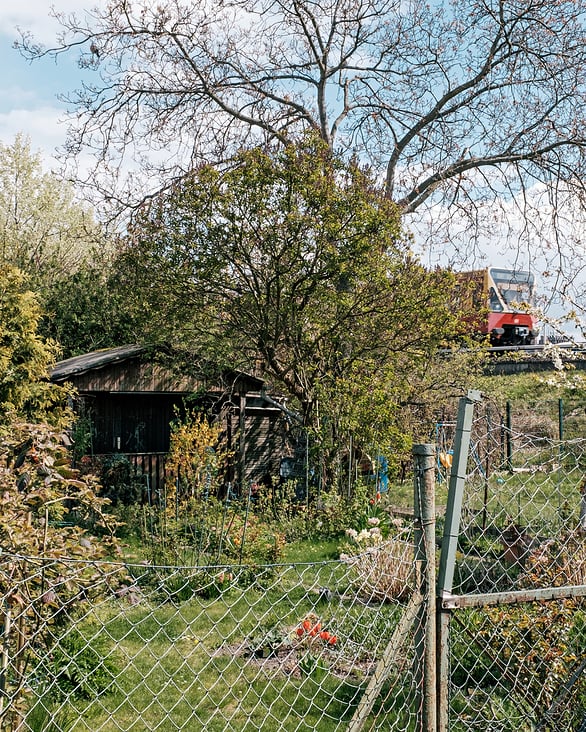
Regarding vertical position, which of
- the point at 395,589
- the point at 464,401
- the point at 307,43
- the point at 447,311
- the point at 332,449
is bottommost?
the point at 395,589

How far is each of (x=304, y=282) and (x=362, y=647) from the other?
294 inches

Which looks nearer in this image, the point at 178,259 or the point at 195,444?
the point at 195,444

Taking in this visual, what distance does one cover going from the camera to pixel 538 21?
43.0ft

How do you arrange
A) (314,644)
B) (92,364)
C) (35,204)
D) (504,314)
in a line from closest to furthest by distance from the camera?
1. (314,644)
2. (92,364)
3. (504,314)
4. (35,204)

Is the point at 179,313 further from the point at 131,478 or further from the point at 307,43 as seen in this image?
the point at 307,43

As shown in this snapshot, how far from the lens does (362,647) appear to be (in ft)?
14.2

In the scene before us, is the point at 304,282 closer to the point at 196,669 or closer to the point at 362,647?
the point at 196,669

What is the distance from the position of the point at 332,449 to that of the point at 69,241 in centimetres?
1567

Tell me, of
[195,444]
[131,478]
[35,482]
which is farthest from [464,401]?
[131,478]

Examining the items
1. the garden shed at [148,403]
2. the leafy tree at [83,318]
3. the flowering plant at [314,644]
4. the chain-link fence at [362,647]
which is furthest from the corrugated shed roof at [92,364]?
the flowering plant at [314,644]

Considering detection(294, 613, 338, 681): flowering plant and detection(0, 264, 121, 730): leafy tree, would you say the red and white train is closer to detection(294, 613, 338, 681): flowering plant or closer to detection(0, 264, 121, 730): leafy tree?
detection(294, 613, 338, 681): flowering plant

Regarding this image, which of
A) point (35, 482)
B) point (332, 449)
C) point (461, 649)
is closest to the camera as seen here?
point (35, 482)

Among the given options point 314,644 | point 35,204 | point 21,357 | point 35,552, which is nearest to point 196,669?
point 314,644

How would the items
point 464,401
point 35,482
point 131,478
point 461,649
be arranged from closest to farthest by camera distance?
1. point 464,401
2. point 35,482
3. point 461,649
4. point 131,478
